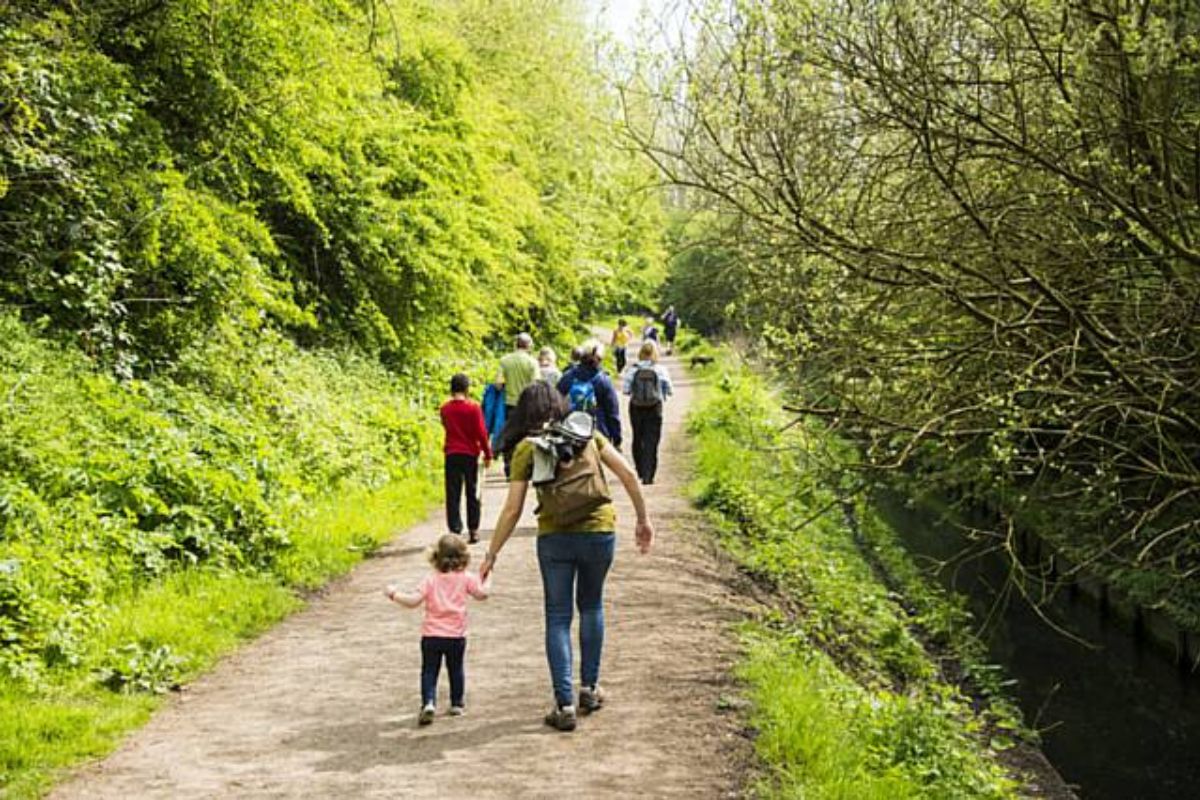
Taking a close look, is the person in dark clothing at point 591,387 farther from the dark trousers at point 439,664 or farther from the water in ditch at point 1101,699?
the dark trousers at point 439,664

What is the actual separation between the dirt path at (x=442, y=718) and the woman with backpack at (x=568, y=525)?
1.47 ft

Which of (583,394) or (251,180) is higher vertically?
(251,180)

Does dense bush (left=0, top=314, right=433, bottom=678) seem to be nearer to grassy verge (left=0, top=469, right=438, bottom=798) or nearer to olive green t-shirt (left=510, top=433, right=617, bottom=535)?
grassy verge (left=0, top=469, right=438, bottom=798)

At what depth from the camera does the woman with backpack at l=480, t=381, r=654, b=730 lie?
261 inches

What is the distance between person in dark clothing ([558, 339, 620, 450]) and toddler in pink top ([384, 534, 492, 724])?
5.05 meters

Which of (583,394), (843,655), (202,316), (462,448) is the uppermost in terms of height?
(202,316)

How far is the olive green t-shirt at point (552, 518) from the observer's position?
6668 millimetres

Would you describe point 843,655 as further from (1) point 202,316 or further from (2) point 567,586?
(1) point 202,316

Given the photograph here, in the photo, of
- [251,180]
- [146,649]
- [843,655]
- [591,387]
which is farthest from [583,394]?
[251,180]

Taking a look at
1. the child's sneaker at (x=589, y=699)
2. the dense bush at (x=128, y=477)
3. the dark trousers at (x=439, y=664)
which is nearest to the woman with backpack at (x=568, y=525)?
the child's sneaker at (x=589, y=699)

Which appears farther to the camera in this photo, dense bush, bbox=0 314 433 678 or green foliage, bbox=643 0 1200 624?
green foliage, bbox=643 0 1200 624

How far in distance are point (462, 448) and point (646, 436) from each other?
13.1 feet

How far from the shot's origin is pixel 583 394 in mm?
12195

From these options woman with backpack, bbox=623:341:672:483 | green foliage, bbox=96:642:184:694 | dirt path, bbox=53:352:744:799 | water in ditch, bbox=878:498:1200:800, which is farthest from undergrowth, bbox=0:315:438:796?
water in ditch, bbox=878:498:1200:800
